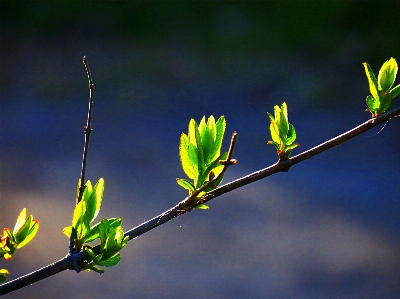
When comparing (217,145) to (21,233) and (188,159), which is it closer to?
(188,159)

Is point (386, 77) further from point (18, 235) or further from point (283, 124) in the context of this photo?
point (18, 235)

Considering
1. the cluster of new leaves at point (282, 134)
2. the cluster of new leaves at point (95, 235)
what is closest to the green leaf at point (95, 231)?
the cluster of new leaves at point (95, 235)

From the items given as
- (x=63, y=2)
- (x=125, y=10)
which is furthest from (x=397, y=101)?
(x=63, y=2)

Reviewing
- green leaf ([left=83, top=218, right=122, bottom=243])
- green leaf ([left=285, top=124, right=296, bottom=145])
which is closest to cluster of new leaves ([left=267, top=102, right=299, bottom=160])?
green leaf ([left=285, top=124, right=296, bottom=145])

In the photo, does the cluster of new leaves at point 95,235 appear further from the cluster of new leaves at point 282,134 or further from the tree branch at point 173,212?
the cluster of new leaves at point 282,134

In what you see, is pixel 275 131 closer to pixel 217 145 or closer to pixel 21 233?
pixel 217 145

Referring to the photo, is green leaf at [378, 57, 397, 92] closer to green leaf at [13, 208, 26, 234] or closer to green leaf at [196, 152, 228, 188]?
green leaf at [196, 152, 228, 188]

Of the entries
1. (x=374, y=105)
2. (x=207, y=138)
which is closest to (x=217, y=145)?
(x=207, y=138)
